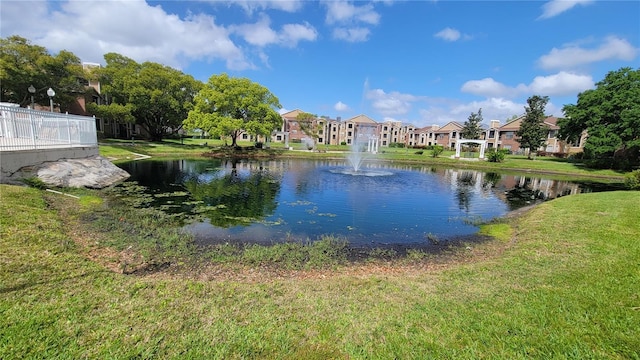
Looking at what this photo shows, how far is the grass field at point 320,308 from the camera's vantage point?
3098 mm

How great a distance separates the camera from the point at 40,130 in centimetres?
1248

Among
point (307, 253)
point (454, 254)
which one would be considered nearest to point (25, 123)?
point (307, 253)

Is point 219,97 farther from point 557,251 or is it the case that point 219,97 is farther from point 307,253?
point 557,251

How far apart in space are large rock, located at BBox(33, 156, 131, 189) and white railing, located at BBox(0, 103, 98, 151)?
2.86 ft

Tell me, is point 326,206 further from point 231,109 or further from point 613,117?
point 613,117

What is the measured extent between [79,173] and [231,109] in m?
25.7

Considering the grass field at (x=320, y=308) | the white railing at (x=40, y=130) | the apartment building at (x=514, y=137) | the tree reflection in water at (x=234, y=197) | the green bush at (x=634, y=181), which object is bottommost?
the tree reflection in water at (x=234, y=197)

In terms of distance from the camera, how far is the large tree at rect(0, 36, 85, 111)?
1088 inches

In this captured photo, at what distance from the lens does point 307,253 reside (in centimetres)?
693

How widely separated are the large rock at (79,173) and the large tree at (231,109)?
19.5 metres

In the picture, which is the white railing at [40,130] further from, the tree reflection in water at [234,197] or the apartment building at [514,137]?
the apartment building at [514,137]

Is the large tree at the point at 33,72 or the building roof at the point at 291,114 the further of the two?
the building roof at the point at 291,114

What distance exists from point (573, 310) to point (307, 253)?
476 cm

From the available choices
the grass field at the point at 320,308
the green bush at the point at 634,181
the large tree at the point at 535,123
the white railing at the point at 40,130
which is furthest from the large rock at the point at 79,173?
the large tree at the point at 535,123
